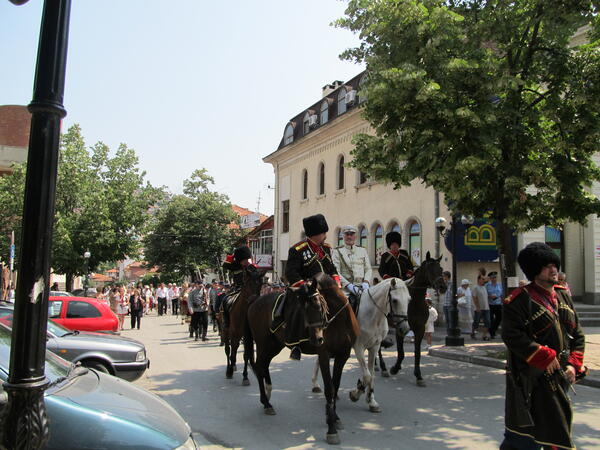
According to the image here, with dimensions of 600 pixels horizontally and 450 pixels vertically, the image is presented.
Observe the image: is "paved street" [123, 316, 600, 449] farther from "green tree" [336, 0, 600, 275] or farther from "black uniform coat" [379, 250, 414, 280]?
"green tree" [336, 0, 600, 275]

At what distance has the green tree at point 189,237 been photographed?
48.5 meters

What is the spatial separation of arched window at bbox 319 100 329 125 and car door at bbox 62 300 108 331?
75.5 feet

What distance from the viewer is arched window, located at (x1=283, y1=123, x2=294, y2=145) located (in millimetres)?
37750

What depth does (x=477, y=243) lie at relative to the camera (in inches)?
803

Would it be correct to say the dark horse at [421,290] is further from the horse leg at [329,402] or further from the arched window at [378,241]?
the arched window at [378,241]

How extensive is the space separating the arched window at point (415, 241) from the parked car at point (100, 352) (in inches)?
638

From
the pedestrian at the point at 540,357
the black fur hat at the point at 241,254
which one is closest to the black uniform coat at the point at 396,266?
the black fur hat at the point at 241,254

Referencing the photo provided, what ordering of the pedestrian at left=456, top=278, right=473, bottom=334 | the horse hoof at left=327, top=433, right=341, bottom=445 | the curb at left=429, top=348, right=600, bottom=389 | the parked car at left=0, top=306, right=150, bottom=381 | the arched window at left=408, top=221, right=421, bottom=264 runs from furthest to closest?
1. the arched window at left=408, top=221, right=421, bottom=264
2. the pedestrian at left=456, top=278, right=473, bottom=334
3. the curb at left=429, top=348, right=600, bottom=389
4. the parked car at left=0, top=306, right=150, bottom=381
5. the horse hoof at left=327, top=433, right=341, bottom=445

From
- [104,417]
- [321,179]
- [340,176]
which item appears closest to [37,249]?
[104,417]

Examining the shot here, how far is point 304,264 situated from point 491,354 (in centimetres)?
739

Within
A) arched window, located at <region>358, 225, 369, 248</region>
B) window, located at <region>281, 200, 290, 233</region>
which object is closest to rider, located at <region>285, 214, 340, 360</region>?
arched window, located at <region>358, 225, 369, 248</region>

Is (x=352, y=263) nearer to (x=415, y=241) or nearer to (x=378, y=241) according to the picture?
(x=415, y=241)

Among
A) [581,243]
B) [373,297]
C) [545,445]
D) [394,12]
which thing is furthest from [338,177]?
[545,445]

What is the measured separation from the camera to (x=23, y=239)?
2.59 meters
